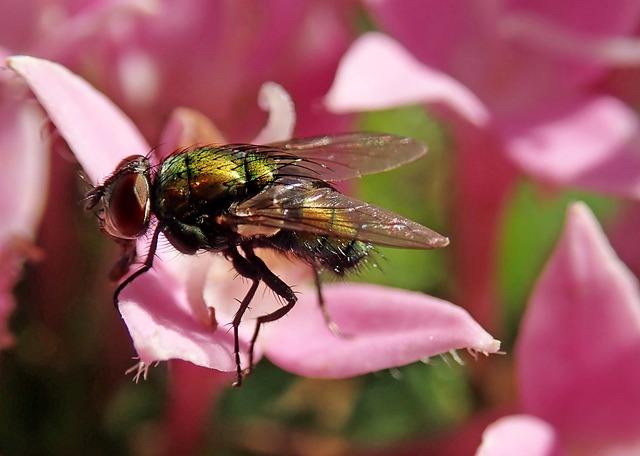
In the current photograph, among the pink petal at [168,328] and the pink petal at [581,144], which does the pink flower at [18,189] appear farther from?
the pink petal at [581,144]

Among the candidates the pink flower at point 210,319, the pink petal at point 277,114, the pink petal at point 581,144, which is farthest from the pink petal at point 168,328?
the pink petal at point 581,144

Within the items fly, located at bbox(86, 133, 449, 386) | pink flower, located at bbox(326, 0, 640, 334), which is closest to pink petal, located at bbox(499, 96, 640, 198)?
pink flower, located at bbox(326, 0, 640, 334)

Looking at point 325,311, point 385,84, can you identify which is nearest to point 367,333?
point 325,311

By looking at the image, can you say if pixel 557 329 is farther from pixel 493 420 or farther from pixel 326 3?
pixel 326 3

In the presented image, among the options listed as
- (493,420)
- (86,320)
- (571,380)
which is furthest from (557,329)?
(86,320)

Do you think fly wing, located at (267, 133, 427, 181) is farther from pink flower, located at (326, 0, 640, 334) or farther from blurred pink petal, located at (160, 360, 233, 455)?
→ blurred pink petal, located at (160, 360, 233, 455)
